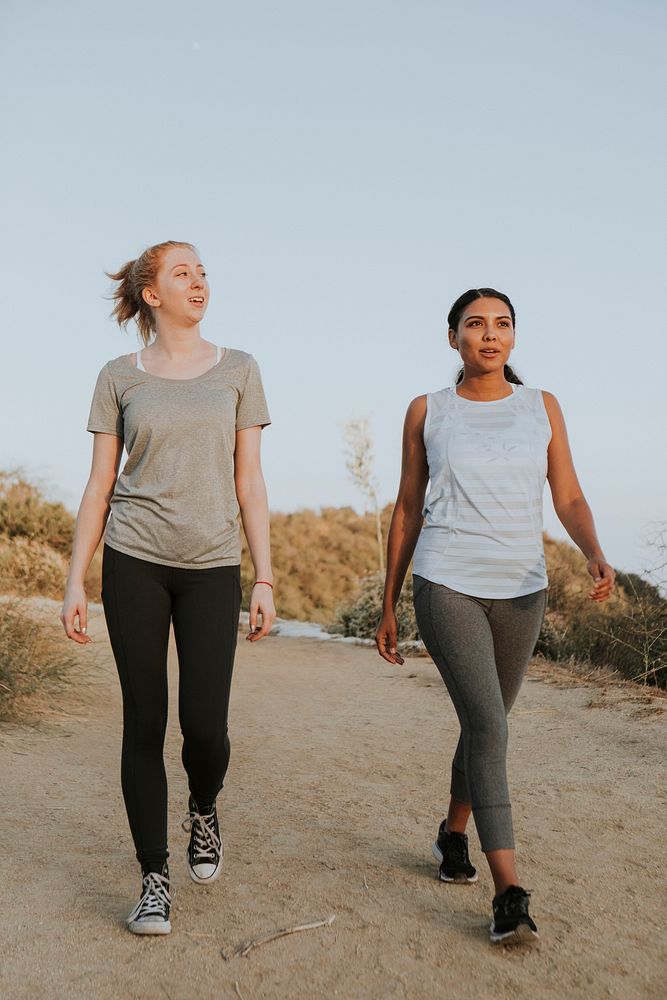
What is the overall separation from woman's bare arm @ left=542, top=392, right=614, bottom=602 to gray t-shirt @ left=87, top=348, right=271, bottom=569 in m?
1.07

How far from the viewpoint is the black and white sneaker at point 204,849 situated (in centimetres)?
377

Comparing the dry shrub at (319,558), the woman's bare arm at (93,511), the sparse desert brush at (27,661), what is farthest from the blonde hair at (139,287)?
the dry shrub at (319,558)

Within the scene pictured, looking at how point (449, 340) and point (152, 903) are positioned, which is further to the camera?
point (449, 340)

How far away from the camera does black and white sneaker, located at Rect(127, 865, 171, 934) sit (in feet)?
11.2

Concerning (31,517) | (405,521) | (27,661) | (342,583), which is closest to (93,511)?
(405,521)

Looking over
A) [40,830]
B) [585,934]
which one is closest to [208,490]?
[585,934]

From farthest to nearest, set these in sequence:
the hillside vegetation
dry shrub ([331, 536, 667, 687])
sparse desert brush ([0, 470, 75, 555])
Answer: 1. sparse desert brush ([0, 470, 75, 555])
2. the hillside vegetation
3. dry shrub ([331, 536, 667, 687])

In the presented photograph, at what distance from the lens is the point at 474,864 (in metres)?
4.26

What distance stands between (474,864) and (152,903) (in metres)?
1.47

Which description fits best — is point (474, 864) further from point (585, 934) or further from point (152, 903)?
point (152, 903)

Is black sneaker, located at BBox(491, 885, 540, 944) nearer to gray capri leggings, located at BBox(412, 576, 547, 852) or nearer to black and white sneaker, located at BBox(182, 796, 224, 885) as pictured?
gray capri leggings, located at BBox(412, 576, 547, 852)

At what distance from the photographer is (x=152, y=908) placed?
135 inches

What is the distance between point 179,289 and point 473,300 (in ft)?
3.51

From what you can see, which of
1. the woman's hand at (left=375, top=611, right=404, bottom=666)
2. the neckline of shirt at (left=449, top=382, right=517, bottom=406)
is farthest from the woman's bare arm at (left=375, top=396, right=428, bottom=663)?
the neckline of shirt at (left=449, top=382, right=517, bottom=406)
